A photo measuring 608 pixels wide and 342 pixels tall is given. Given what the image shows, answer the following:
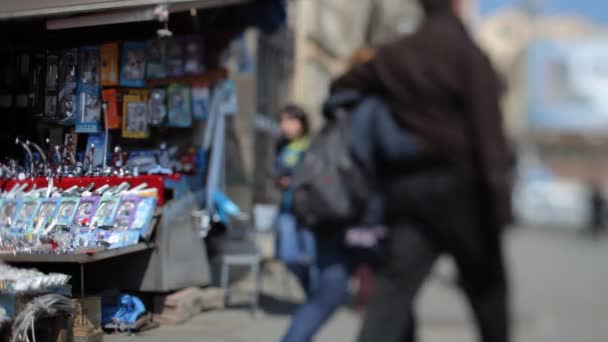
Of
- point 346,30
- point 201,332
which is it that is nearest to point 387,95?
point 201,332

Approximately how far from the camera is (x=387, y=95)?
3246 millimetres

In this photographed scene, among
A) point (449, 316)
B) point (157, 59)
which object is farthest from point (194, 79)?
point (449, 316)

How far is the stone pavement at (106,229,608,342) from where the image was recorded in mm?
4719

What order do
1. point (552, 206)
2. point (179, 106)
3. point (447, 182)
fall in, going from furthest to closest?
1. point (552, 206)
2. point (179, 106)
3. point (447, 182)

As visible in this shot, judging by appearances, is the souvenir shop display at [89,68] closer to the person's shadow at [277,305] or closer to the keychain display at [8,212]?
the keychain display at [8,212]

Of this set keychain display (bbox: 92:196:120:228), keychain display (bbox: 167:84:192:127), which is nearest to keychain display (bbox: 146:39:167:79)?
keychain display (bbox: 167:84:192:127)

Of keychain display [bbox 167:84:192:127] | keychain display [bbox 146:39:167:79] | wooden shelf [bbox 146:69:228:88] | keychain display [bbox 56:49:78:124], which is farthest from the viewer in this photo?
keychain display [bbox 167:84:192:127]

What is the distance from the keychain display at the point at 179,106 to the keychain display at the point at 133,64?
1.61ft

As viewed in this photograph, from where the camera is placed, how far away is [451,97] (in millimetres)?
3092

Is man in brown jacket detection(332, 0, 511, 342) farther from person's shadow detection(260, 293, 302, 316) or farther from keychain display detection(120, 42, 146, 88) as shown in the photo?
person's shadow detection(260, 293, 302, 316)

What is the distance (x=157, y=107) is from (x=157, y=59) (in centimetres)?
24

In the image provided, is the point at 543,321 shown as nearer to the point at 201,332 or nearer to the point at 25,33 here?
the point at 201,332

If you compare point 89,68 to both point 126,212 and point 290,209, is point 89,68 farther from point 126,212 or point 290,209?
point 290,209

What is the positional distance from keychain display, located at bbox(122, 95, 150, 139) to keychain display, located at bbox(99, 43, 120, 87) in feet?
0.51
